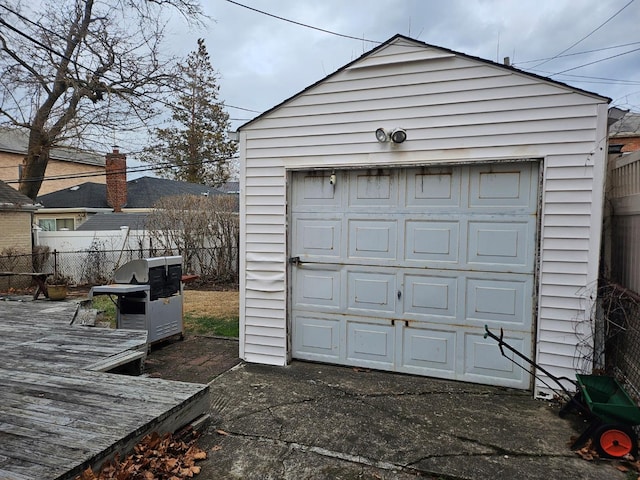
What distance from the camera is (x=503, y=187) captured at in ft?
13.7

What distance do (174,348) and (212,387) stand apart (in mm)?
1680

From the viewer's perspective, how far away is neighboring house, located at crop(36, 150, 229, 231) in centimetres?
1836

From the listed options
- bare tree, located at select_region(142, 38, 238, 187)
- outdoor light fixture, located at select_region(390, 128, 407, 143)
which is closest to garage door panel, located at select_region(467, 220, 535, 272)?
outdoor light fixture, located at select_region(390, 128, 407, 143)

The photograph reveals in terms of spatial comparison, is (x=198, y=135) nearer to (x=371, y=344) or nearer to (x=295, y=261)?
(x=295, y=261)

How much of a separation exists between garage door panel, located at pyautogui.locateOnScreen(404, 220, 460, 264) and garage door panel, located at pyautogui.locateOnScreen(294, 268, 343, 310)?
90 centimetres

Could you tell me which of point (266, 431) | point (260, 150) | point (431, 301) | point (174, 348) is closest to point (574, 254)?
point (431, 301)

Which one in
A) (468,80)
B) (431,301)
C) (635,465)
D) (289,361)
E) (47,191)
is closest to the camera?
(635,465)

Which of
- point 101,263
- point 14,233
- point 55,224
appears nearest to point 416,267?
point 101,263

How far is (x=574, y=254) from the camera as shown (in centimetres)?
385

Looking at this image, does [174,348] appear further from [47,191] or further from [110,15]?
[47,191]

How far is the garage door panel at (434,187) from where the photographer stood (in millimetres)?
4363

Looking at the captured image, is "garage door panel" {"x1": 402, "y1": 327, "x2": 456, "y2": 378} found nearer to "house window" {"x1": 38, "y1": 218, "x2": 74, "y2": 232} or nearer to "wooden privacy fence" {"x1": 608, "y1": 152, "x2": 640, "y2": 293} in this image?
"wooden privacy fence" {"x1": 608, "y1": 152, "x2": 640, "y2": 293}

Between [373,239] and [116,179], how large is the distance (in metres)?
17.2

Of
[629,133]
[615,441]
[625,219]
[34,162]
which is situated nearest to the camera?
[615,441]
